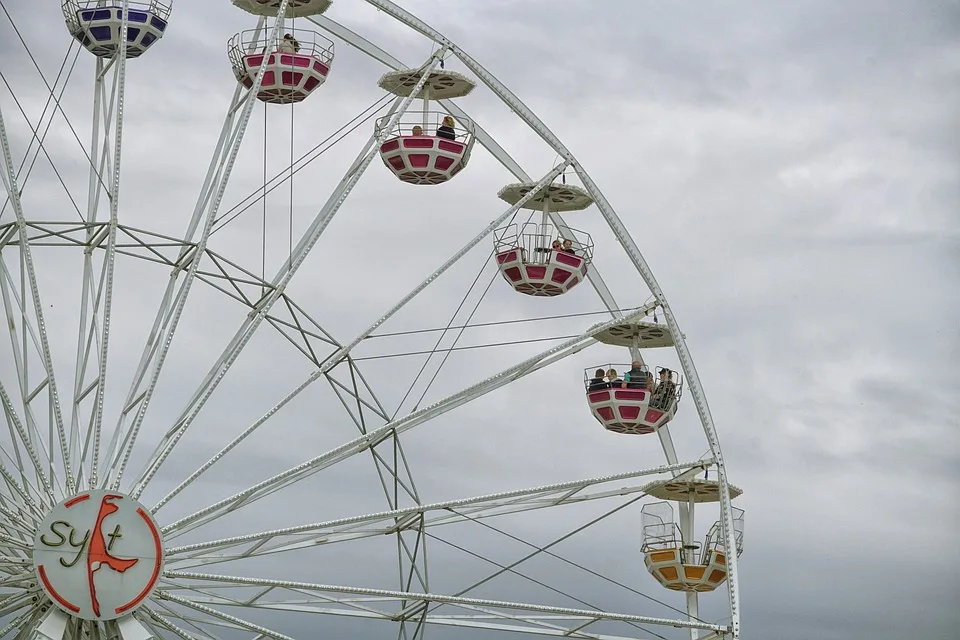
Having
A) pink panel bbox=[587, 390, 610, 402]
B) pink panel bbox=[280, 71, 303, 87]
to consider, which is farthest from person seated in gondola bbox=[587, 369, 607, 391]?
pink panel bbox=[280, 71, 303, 87]

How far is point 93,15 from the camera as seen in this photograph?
25391mm

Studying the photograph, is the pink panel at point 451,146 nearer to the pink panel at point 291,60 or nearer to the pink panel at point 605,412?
the pink panel at point 291,60

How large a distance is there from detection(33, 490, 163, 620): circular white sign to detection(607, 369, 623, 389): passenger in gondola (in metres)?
7.05

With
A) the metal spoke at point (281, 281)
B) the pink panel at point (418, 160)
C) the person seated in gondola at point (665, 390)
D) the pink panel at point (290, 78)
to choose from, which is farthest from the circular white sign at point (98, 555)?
the person seated in gondola at point (665, 390)

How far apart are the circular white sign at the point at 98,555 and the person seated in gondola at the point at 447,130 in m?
7.16

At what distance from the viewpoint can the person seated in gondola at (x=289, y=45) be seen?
82.9 ft

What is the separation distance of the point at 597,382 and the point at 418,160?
388 centimetres

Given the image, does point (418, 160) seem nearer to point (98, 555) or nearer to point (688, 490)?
point (688, 490)

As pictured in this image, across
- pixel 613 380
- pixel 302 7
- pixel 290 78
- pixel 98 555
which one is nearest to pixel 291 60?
pixel 290 78

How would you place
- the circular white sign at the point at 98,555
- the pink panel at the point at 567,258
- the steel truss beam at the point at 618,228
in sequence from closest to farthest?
the circular white sign at the point at 98,555
the steel truss beam at the point at 618,228
the pink panel at the point at 567,258

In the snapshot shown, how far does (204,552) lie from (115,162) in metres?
4.80

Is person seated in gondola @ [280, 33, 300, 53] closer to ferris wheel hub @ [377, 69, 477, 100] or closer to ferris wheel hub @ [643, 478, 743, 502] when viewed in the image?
ferris wheel hub @ [377, 69, 477, 100]

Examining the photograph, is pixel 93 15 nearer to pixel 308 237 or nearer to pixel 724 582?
pixel 308 237

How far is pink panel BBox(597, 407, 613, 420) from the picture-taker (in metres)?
25.6
